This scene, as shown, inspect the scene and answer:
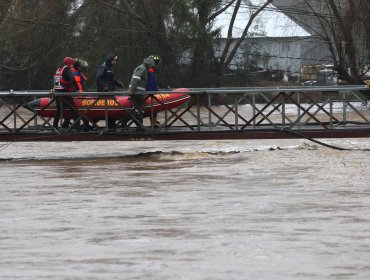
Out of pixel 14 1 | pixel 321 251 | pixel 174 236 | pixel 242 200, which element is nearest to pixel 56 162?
pixel 242 200

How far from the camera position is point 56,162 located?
2544 centimetres

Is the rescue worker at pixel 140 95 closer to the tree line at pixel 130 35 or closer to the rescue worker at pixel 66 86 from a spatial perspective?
the rescue worker at pixel 66 86

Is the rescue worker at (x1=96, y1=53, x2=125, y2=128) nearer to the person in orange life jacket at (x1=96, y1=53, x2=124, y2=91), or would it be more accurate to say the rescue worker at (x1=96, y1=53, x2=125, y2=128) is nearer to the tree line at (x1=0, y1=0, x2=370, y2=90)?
the person in orange life jacket at (x1=96, y1=53, x2=124, y2=91)

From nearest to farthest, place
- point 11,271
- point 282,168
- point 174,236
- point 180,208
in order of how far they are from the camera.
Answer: point 11,271 < point 174,236 < point 180,208 < point 282,168

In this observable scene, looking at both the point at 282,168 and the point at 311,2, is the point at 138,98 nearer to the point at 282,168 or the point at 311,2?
the point at 282,168

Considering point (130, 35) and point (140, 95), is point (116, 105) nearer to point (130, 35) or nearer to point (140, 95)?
point (140, 95)

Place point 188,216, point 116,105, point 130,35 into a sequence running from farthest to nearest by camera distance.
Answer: point 130,35
point 116,105
point 188,216

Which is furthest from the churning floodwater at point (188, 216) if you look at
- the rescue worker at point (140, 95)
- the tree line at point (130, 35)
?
the tree line at point (130, 35)

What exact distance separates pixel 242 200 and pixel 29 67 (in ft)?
136

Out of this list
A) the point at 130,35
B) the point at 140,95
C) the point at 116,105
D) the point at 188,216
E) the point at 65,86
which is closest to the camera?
the point at 188,216

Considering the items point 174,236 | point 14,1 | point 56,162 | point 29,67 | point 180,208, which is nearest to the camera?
point 174,236

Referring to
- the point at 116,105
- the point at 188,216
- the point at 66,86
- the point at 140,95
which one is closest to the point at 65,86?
the point at 66,86

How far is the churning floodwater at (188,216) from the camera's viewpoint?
436 inches

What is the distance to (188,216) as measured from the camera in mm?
14906
